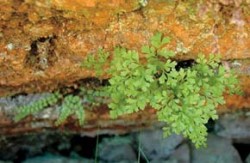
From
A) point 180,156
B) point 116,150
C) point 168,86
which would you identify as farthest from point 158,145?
point 168,86

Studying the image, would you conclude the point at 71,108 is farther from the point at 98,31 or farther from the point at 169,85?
the point at 169,85

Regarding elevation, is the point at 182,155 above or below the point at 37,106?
below

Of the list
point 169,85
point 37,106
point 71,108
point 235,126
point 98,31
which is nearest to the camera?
point 169,85

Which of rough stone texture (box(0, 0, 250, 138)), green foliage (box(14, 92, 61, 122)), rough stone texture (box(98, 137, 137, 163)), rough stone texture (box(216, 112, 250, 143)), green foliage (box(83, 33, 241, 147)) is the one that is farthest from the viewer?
rough stone texture (box(98, 137, 137, 163))

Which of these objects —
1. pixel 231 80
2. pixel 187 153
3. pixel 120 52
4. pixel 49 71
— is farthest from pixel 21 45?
pixel 187 153

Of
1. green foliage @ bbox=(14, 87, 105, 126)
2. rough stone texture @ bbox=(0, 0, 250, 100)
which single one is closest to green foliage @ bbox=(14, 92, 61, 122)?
green foliage @ bbox=(14, 87, 105, 126)

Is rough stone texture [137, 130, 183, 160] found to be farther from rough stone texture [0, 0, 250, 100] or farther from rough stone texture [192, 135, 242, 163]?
rough stone texture [0, 0, 250, 100]
